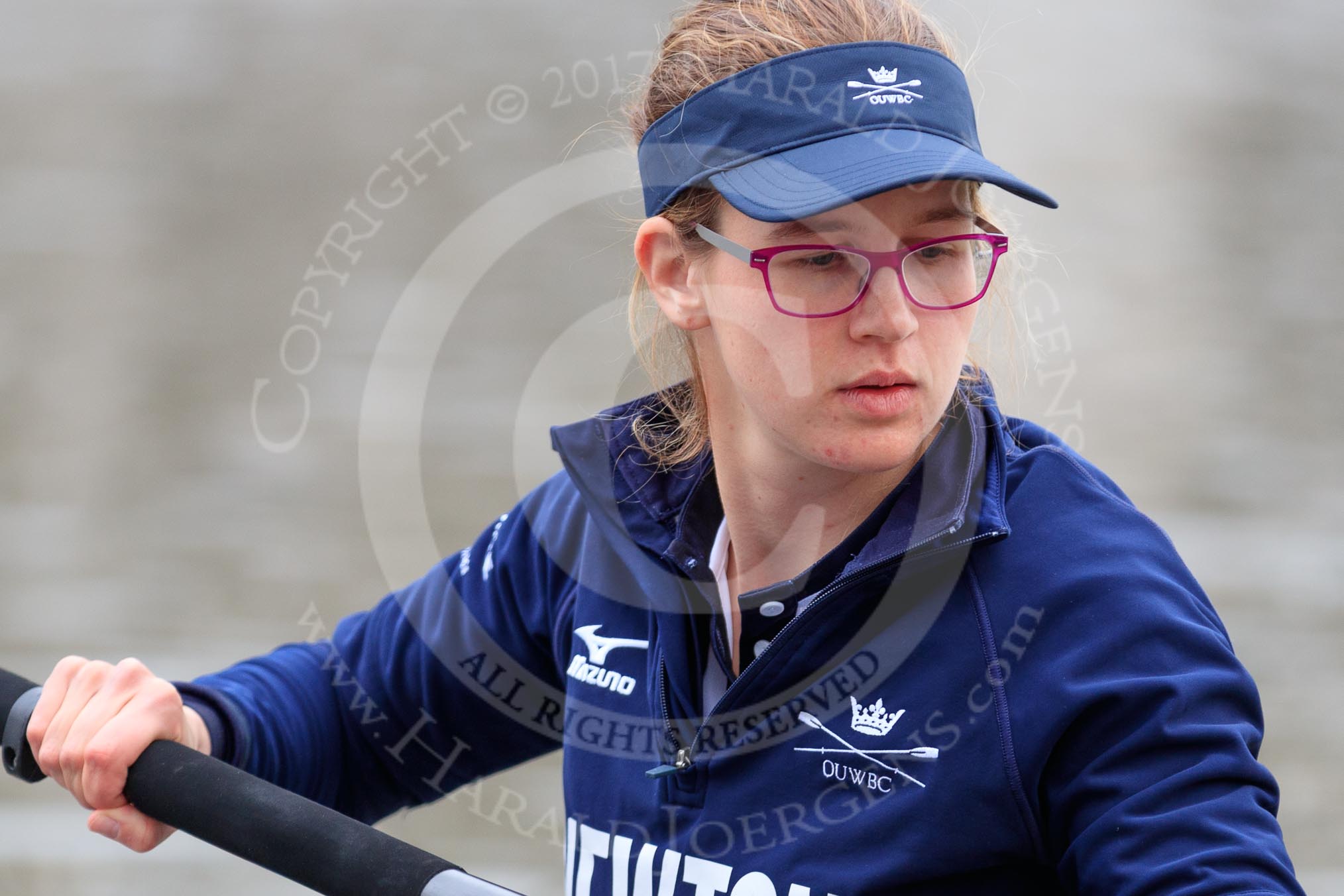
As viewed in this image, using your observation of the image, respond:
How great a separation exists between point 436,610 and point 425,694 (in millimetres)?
77

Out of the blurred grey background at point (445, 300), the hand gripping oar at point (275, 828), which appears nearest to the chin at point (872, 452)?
the hand gripping oar at point (275, 828)

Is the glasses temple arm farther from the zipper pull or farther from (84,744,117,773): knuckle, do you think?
(84,744,117,773): knuckle

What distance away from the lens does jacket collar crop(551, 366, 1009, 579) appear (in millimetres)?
843

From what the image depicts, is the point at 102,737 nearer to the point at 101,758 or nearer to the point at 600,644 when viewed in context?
the point at 101,758

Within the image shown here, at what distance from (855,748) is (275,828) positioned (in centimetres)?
38

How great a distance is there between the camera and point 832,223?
2.77 ft

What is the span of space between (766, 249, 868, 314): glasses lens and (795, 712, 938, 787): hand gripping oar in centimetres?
27

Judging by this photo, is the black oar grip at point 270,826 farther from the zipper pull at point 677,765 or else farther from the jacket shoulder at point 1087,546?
the jacket shoulder at point 1087,546

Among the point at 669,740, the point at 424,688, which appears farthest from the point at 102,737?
the point at 669,740

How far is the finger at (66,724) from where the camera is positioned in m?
0.97

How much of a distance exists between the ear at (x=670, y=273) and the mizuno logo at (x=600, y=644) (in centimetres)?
25

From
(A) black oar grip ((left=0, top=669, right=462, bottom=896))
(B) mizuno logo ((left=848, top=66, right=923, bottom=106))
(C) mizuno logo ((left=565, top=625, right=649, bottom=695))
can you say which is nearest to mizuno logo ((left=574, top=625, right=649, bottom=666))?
(C) mizuno logo ((left=565, top=625, right=649, bottom=695))

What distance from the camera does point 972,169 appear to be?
0.82m

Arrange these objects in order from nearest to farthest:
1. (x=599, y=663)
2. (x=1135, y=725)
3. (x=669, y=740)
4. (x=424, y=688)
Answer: (x=1135, y=725), (x=669, y=740), (x=599, y=663), (x=424, y=688)
